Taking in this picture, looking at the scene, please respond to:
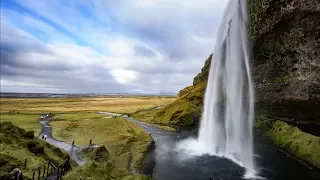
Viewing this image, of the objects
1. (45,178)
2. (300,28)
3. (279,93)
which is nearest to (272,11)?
(300,28)

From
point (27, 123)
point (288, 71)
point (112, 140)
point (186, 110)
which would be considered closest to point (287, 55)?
point (288, 71)

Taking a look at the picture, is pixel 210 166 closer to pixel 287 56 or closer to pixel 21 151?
pixel 287 56

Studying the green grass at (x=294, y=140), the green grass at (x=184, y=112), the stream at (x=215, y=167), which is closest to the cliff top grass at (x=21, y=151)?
the stream at (x=215, y=167)

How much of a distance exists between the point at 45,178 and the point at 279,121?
48.1 meters

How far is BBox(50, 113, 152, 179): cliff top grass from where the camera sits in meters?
29.2

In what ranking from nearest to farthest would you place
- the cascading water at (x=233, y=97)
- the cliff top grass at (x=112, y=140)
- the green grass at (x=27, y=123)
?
1. the cliff top grass at (x=112, y=140)
2. the cascading water at (x=233, y=97)
3. the green grass at (x=27, y=123)

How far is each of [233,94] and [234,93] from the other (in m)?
0.30

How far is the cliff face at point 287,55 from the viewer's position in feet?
119

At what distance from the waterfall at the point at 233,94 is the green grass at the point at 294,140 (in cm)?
528

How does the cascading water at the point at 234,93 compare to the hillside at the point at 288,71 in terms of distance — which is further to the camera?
the cascading water at the point at 234,93

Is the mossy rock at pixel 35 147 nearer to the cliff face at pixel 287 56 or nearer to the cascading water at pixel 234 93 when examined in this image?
the cascading water at pixel 234 93

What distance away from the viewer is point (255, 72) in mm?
49125

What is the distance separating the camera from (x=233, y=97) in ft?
170

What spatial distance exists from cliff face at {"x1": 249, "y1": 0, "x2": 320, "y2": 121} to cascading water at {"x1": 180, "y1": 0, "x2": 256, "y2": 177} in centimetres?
247
